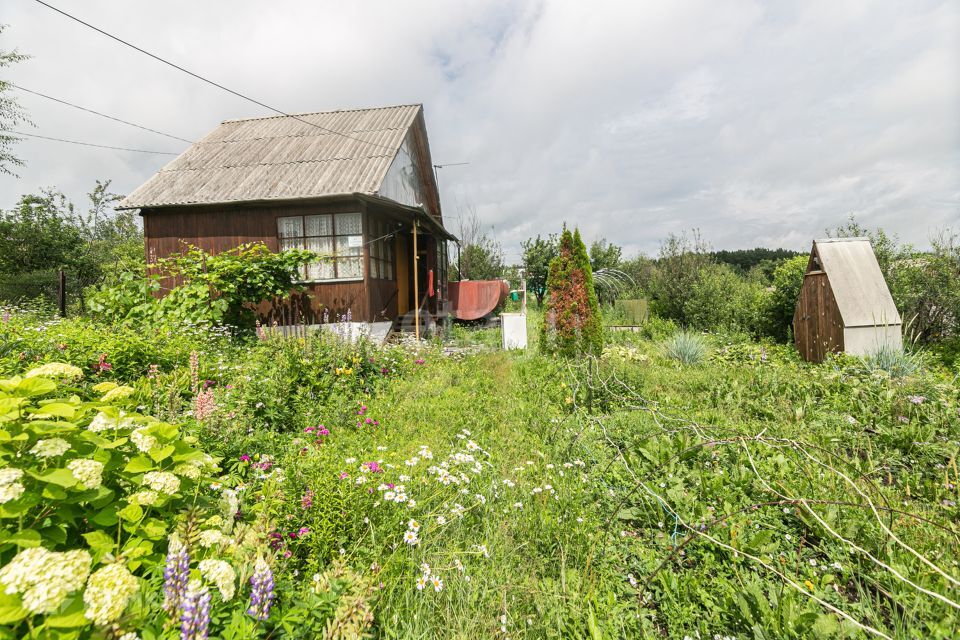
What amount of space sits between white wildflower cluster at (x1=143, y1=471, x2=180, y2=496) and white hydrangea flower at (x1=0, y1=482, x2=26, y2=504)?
249mm

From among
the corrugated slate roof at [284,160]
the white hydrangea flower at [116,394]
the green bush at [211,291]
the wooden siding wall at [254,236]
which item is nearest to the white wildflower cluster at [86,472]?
the white hydrangea flower at [116,394]

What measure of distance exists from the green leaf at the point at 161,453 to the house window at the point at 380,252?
8063 millimetres

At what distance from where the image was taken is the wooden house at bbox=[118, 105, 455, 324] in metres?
9.10

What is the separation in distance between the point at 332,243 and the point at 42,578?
8.96 m

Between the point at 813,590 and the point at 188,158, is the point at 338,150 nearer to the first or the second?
the point at 188,158

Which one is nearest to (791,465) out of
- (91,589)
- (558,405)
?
(558,405)

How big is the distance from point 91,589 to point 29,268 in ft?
72.8

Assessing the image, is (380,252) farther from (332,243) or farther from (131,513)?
(131,513)

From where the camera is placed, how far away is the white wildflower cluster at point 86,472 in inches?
42.4

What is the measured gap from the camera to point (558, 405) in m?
4.84

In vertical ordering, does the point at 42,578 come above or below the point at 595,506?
above

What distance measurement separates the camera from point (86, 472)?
1.09 m

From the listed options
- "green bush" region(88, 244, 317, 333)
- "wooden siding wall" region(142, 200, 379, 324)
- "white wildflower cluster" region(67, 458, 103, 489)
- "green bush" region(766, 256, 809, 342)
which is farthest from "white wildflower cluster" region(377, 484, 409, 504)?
"green bush" region(766, 256, 809, 342)

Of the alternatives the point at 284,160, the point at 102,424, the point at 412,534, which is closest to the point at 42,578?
the point at 102,424
